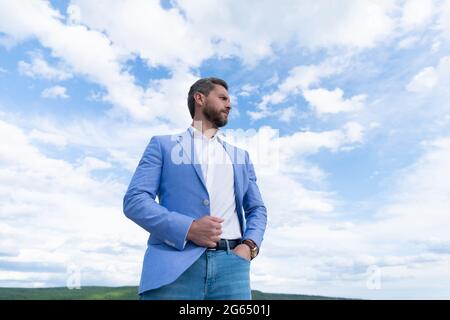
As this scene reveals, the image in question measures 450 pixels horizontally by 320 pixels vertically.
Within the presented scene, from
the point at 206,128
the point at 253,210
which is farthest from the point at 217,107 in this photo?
the point at 253,210

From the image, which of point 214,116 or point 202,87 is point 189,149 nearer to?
point 214,116

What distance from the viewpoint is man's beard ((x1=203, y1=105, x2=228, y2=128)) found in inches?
223

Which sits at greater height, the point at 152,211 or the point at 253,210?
the point at 253,210

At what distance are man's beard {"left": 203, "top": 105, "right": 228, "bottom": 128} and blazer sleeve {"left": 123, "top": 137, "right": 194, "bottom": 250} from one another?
939 millimetres

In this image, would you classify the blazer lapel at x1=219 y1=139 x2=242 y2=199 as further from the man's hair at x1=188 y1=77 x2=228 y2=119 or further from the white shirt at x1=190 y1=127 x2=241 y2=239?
the man's hair at x1=188 y1=77 x2=228 y2=119

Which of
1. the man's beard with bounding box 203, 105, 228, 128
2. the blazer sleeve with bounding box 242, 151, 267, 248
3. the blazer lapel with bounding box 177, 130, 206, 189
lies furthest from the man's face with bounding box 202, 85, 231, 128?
the blazer sleeve with bounding box 242, 151, 267, 248

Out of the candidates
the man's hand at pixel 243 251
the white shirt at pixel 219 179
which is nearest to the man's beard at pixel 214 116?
the white shirt at pixel 219 179

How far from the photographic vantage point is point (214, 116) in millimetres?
→ 5672

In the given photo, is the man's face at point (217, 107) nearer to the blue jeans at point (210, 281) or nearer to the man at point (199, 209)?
the man at point (199, 209)

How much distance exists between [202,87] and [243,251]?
2.15 meters

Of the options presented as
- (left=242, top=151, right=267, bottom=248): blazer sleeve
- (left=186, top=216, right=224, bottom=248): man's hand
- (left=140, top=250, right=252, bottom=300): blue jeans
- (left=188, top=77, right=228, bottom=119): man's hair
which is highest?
(left=188, top=77, right=228, bottom=119): man's hair

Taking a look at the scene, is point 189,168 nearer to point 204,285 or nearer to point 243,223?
point 243,223
